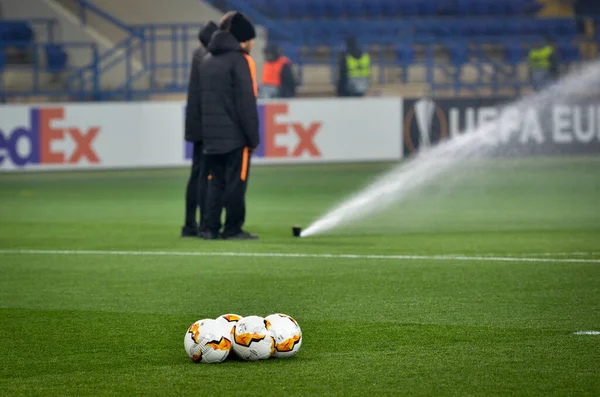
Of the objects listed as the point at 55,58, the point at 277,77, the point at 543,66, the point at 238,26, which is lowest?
the point at 277,77

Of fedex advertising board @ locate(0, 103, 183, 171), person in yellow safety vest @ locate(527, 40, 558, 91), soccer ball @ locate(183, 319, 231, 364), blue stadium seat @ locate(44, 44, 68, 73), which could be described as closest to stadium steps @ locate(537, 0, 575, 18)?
person in yellow safety vest @ locate(527, 40, 558, 91)

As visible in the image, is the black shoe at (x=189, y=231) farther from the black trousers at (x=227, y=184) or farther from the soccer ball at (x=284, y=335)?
the soccer ball at (x=284, y=335)

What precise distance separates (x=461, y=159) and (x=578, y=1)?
368 inches

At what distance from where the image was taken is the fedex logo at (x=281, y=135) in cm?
2286

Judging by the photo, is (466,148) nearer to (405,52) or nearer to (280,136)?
(405,52)

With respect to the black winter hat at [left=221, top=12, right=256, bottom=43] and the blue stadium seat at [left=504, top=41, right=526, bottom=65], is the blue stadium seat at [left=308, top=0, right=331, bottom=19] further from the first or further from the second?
the black winter hat at [left=221, top=12, right=256, bottom=43]

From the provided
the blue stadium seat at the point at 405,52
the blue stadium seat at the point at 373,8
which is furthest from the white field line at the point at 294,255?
the blue stadium seat at the point at 373,8

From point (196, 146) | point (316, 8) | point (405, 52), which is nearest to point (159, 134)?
point (196, 146)

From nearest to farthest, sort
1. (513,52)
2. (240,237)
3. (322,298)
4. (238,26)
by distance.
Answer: (322,298) → (238,26) → (240,237) → (513,52)

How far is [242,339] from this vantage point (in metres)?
6.50

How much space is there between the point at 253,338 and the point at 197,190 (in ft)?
21.4

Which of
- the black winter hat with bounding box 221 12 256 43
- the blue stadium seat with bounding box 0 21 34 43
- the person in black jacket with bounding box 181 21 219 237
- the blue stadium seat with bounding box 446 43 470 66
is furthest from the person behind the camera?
the blue stadium seat with bounding box 446 43 470 66

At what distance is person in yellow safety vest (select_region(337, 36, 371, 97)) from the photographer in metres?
26.2

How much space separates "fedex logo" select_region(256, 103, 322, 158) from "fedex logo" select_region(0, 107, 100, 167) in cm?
304
